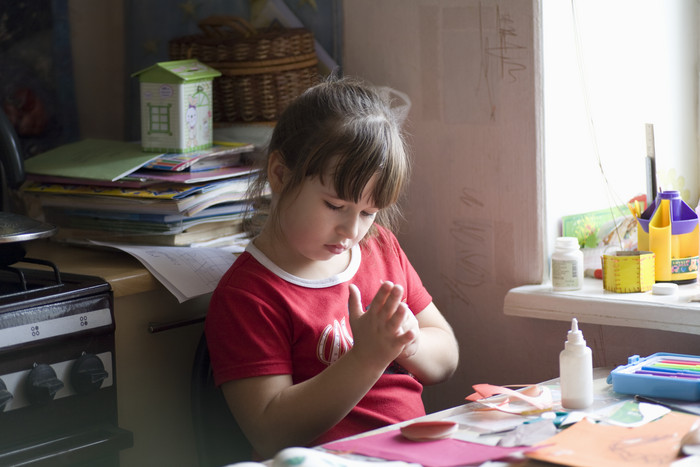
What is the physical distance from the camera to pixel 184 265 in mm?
1526

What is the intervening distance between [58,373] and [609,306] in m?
0.90

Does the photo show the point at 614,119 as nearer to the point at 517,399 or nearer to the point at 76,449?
the point at 517,399

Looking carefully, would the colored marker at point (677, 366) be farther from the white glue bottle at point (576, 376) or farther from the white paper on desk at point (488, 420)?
the white paper on desk at point (488, 420)

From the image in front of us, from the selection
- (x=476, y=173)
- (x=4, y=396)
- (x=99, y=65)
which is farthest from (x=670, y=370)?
(x=99, y=65)

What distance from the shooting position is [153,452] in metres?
1.52

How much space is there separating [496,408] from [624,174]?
78 cm

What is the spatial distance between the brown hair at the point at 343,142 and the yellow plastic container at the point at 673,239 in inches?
21.1

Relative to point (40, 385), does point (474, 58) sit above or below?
above

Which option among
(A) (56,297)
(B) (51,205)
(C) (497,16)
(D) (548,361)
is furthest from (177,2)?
(D) (548,361)

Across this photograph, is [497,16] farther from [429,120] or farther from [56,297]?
[56,297]

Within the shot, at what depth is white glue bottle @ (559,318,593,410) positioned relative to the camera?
1.17 m

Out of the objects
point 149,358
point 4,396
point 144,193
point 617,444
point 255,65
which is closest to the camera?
point 617,444

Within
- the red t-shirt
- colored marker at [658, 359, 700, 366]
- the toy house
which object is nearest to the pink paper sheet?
the red t-shirt

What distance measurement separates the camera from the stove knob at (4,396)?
122cm
